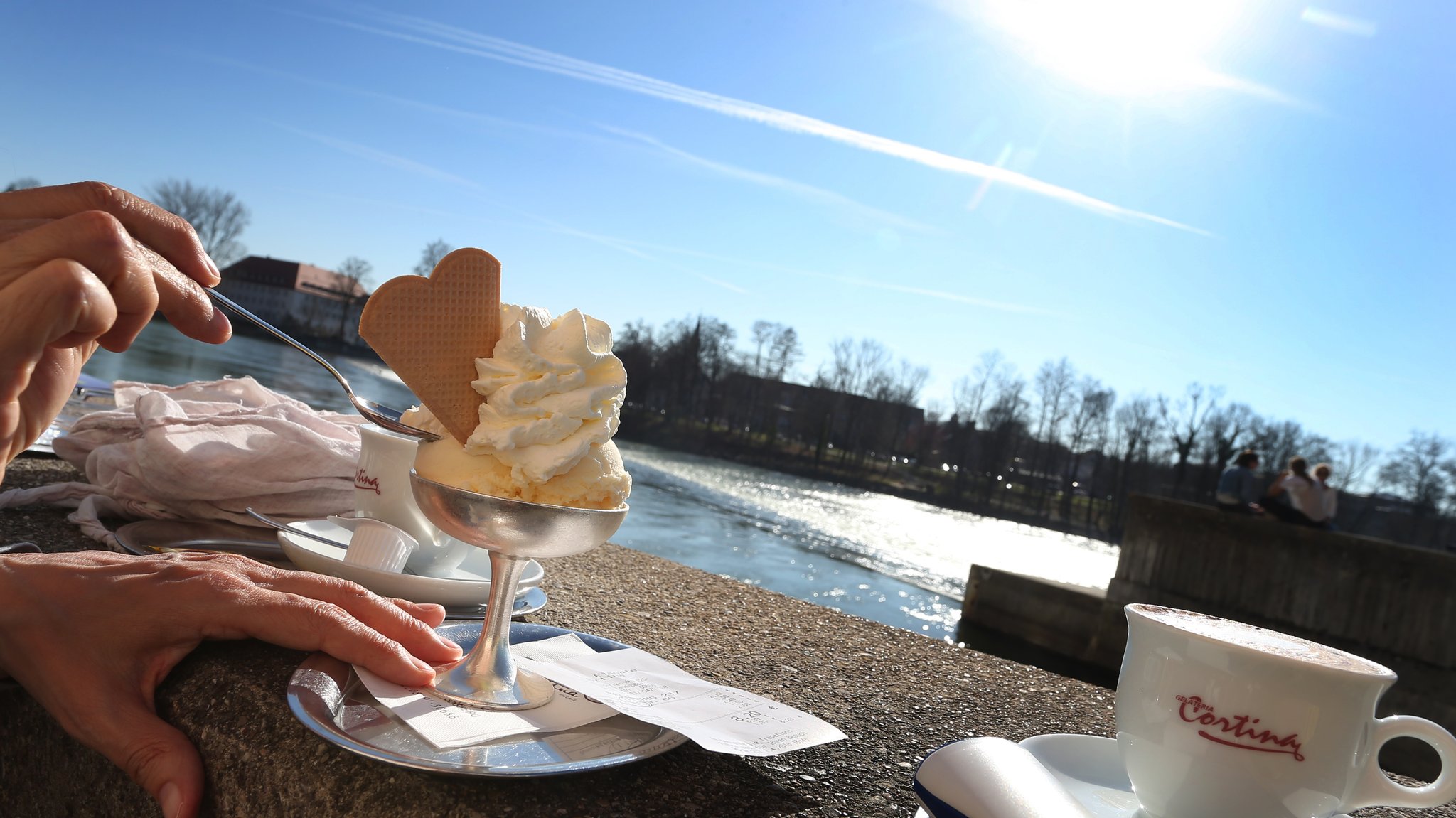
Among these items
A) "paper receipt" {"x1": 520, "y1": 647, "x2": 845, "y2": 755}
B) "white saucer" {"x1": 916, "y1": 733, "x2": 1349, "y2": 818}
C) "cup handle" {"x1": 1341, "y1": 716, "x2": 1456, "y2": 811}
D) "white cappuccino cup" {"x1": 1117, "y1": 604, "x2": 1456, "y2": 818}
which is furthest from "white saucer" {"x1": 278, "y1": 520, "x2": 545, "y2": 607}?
"cup handle" {"x1": 1341, "y1": 716, "x2": 1456, "y2": 811}

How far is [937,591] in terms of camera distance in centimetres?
1641

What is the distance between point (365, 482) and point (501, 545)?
2.59 ft

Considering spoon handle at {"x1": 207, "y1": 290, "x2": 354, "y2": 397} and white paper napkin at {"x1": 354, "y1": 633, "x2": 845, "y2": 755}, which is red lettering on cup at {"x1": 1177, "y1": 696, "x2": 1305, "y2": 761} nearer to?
white paper napkin at {"x1": 354, "y1": 633, "x2": 845, "y2": 755}

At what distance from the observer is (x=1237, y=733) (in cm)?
78

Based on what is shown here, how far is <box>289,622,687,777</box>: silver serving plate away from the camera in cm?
69

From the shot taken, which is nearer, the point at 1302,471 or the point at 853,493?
the point at 1302,471

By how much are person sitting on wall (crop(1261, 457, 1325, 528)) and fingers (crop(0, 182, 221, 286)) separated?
14.6 meters

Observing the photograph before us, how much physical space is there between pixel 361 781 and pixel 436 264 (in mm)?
491

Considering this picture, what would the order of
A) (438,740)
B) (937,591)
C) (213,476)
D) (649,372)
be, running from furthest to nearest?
(649,372), (937,591), (213,476), (438,740)

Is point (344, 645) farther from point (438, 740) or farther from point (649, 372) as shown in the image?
point (649, 372)

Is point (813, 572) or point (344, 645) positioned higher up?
point (344, 645)

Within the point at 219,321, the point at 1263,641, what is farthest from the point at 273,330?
the point at 1263,641

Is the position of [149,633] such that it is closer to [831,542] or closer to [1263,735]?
[1263,735]

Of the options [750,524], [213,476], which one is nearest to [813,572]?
Answer: [750,524]
